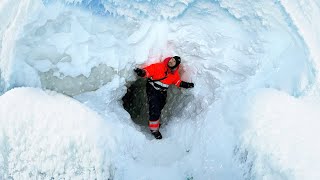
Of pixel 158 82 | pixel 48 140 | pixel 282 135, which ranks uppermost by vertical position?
pixel 282 135

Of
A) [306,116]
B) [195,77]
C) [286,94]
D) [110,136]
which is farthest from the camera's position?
[195,77]

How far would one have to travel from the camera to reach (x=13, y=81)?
4266 mm

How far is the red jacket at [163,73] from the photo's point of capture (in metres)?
Answer: 4.71

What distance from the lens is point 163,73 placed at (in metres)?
4.78

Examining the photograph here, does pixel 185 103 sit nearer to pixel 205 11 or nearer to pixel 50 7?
pixel 205 11

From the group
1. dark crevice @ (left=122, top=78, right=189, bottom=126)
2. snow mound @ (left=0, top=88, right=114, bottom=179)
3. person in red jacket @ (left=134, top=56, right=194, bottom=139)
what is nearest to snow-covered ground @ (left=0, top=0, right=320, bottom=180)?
snow mound @ (left=0, top=88, right=114, bottom=179)

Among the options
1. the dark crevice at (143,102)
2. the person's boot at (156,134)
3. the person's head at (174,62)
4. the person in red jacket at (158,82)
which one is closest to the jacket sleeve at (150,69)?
the person in red jacket at (158,82)

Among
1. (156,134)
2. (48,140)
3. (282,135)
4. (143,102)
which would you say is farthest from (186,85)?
(48,140)

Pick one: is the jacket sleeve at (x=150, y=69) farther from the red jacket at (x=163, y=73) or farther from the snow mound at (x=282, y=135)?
the snow mound at (x=282, y=135)

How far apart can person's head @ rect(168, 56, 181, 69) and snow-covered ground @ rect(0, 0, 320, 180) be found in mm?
189

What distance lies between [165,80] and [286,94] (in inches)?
56.8

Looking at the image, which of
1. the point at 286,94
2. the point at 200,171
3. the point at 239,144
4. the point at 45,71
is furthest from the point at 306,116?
the point at 45,71

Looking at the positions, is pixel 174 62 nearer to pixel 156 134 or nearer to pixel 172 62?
pixel 172 62

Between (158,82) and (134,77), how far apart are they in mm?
325
